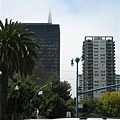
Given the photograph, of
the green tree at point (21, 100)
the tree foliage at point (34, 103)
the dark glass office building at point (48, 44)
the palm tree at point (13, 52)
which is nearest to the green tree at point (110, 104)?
the tree foliage at point (34, 103)

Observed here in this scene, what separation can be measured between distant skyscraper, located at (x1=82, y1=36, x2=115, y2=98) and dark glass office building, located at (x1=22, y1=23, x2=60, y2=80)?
1572cm

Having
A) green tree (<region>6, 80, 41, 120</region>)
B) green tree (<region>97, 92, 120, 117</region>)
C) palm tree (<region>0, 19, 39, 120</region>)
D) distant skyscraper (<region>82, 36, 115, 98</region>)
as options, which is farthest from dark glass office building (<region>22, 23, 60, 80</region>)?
palm tree (<region>0, 19, 39, 120</region>)

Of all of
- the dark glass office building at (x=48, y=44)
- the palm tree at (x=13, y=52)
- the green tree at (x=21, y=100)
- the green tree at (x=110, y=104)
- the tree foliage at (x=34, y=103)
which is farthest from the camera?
the dark glass office building at (x=48, y=44)

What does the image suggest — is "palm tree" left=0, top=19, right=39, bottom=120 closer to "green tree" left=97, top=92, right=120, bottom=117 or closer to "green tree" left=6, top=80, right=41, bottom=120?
"green tree" left=6, top=80, right=41, bottom=120

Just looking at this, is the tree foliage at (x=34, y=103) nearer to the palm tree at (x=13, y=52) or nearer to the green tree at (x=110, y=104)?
the palm tree at (x=13, y=52)

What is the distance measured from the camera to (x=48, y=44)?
16962 centimetres

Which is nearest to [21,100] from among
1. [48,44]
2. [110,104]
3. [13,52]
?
[13,52]

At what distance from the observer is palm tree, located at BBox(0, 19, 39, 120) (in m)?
35.1

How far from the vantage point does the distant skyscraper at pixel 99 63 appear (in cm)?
16538

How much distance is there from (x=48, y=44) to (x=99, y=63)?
2989cm

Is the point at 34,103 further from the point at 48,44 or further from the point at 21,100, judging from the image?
the point at 48,44

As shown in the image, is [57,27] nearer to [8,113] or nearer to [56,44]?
[56,44]

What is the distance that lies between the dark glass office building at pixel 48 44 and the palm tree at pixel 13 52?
120576mm

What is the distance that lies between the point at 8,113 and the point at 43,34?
11421 cm
